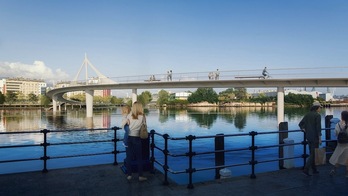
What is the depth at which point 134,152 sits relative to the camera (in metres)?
6.49

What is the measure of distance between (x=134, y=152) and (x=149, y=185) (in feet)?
2.93

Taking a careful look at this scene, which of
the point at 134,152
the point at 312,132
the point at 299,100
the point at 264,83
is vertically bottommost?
the point at 134,152

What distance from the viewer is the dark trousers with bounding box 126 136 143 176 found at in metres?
6.33

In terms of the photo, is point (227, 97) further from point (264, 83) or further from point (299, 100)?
point (264, 83)

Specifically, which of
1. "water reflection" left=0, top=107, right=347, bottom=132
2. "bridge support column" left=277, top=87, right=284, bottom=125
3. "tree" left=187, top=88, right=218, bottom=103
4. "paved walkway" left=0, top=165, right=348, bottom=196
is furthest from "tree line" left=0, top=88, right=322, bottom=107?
"paved walkway" left=0, top=165, right=348, bottom=196

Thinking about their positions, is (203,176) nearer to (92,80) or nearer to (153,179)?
(153,179)

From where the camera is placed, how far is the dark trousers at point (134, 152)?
633cm

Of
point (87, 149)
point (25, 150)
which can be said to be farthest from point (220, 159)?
point (25, 150)

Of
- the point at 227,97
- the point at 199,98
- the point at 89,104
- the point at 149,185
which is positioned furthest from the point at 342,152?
the point at 227,97

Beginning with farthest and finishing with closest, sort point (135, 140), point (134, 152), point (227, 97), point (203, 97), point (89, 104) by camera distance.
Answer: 1. point (227, 97)
2. point (203, 97)
3. point (89, 104)
4. point (134, 152)
5. point (135, 140)

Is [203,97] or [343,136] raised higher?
[203,97]

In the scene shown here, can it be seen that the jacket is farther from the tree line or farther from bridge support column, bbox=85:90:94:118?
the tree line

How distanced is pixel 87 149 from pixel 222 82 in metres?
28.3

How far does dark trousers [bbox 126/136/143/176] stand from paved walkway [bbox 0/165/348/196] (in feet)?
1.04
